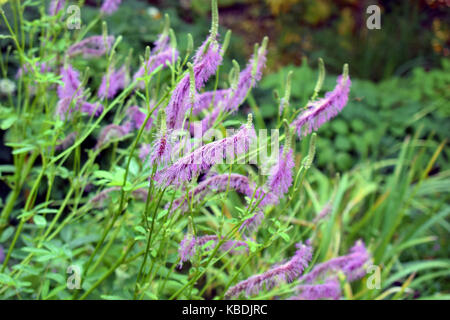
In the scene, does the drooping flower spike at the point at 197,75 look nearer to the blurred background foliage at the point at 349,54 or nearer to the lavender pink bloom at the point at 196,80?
the lavender pink bloom at the point at 196,80

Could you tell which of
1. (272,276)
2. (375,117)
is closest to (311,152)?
(272,276)

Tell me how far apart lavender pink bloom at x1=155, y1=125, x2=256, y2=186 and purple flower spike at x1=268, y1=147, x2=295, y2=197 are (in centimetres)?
15

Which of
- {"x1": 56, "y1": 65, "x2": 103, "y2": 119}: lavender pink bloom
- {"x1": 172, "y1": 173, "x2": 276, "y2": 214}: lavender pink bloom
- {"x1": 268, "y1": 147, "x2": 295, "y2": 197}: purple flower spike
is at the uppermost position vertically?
{"x1": 56, "y1": 65, "x2": 103, "y2": 119}: lavender pink bloom

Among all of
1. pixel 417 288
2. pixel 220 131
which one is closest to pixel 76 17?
pixel 220 131

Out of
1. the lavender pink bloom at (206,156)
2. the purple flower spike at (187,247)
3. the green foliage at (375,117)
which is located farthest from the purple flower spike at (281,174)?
the green foliage at (375,117)

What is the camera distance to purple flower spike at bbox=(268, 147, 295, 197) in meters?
1.28

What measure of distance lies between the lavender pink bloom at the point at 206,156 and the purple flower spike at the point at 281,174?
15 centimetres

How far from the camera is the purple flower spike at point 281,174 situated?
1.28m

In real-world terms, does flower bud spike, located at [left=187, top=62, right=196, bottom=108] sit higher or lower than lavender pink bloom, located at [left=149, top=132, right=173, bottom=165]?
higher

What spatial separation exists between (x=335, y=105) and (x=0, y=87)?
2.68 m

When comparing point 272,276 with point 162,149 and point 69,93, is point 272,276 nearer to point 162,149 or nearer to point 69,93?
point 162,149

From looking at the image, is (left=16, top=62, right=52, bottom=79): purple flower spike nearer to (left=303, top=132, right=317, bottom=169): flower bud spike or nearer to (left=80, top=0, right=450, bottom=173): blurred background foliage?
(left=303, top=132, right=317, bottom=169): flower bud spike

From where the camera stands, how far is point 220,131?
5.38ft

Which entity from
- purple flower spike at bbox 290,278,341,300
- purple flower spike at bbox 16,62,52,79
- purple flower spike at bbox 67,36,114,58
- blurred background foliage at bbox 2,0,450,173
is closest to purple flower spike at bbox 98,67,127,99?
Result: purple flower spike at bbox 67,36,114,58
